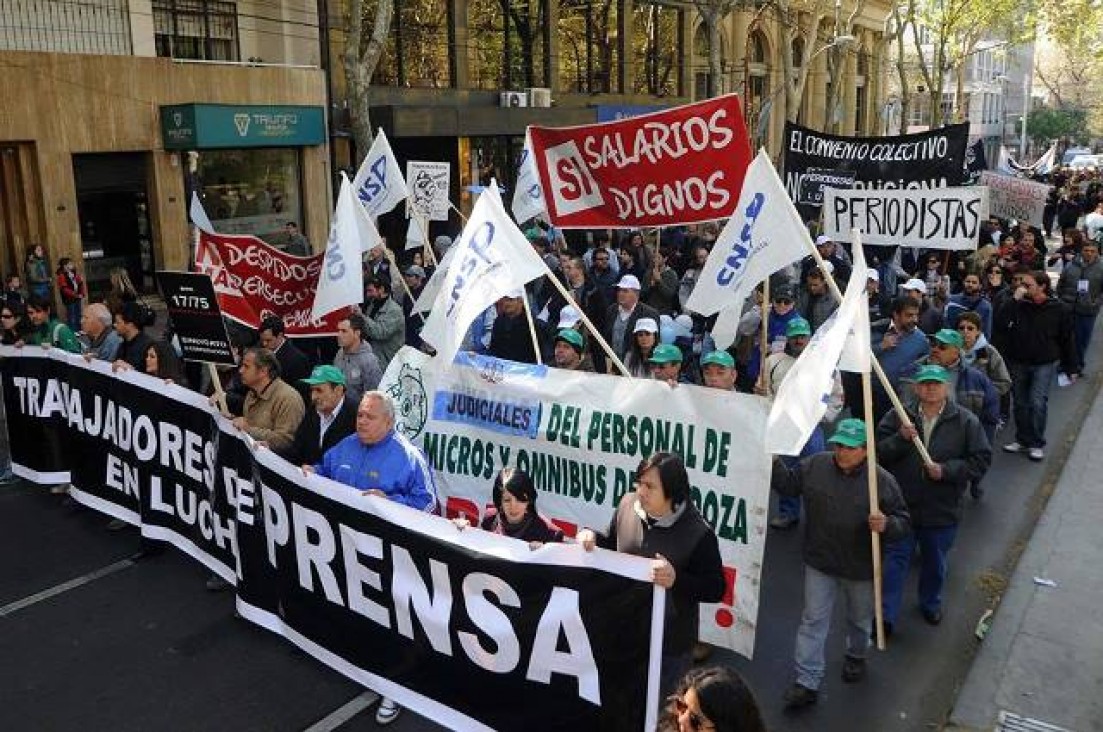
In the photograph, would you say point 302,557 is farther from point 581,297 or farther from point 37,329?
point 581,297

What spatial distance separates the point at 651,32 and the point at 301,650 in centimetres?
3132

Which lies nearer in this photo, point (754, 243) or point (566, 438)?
point (754, 243)

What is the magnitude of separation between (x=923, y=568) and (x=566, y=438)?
2324mm

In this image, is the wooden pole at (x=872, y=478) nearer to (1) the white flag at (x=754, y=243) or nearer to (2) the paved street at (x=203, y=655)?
(2) the paved street at (x=203, y=655)

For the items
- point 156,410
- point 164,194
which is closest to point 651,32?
point 164,194

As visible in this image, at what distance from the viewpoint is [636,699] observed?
3959 millimetres

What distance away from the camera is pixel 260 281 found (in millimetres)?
8492

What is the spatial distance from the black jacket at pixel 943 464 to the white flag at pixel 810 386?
116 cm

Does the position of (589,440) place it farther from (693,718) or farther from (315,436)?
(693,718)

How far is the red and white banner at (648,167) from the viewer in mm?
6883

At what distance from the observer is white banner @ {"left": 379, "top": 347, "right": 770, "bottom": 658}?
5.30 meters

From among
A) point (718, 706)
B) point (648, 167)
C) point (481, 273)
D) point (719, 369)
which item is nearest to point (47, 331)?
point (481, 273)

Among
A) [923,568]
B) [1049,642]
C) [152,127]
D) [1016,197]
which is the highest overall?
[152,127]

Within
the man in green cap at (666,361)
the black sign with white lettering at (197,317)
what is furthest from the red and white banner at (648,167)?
the black sign with white lettering at (197,317)
